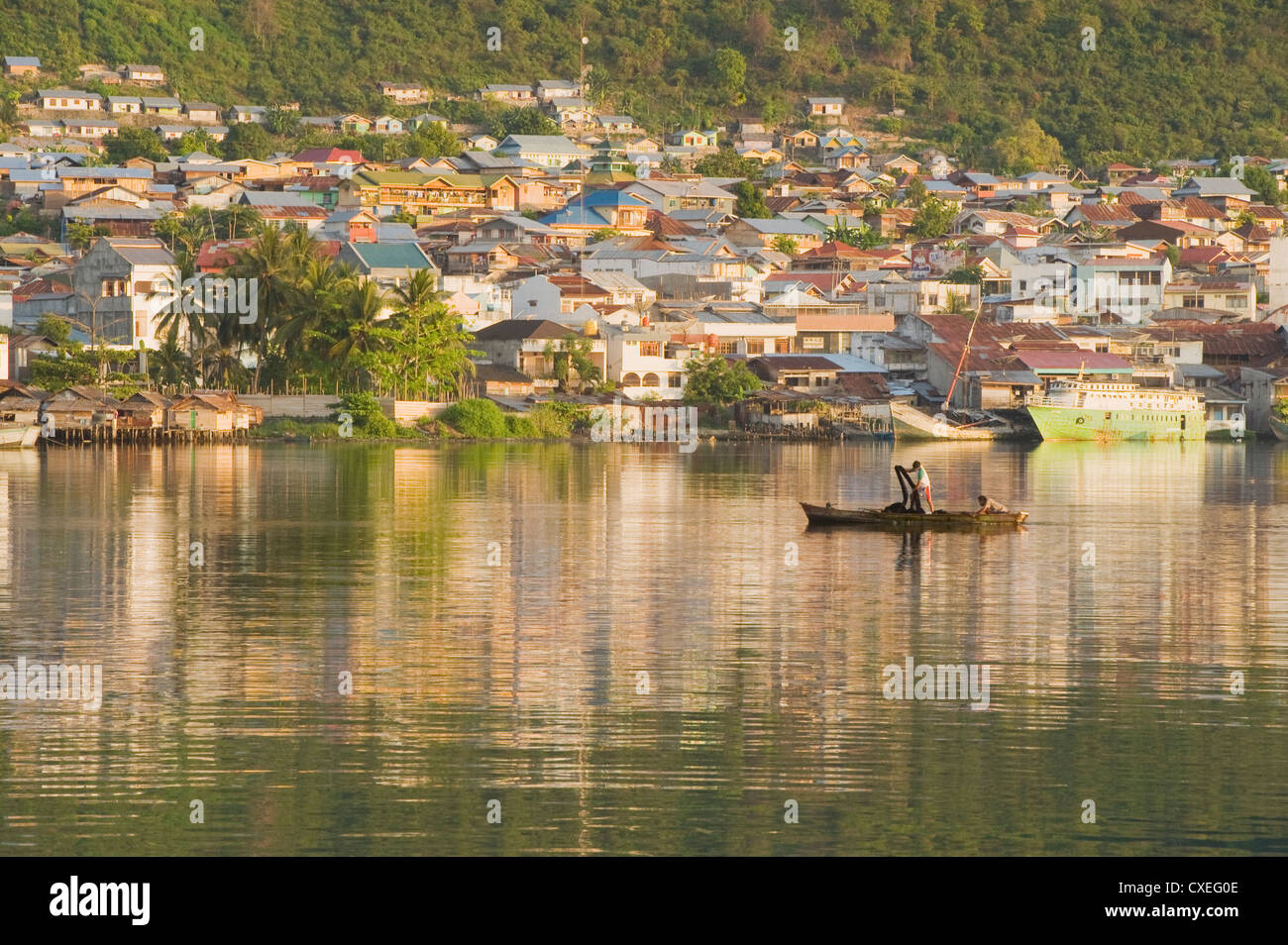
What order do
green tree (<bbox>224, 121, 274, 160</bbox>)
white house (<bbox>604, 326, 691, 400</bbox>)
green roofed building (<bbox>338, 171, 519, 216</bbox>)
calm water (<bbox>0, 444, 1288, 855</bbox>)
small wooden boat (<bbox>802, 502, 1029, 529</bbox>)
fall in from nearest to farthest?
1. calm water (<bbox>0, 444, 1288, 855</bbox>)
2. small wooden boat (<bbox>802, 502, 1029, 529</bbox>)
3. white house (<bbox>604, 326, 691, 400</bbox>)
4. green roofed building (<bbox>338, 171, 519, 216</bbox>)
5. green tree (<bbox>224, 121, 274, 160</bbox>)

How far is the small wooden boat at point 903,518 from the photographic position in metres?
28.2

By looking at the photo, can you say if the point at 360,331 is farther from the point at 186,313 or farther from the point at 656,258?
the point at 656,258

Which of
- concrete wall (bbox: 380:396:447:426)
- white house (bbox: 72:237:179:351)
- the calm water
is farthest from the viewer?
white house (bbox: 72:237:179:351)

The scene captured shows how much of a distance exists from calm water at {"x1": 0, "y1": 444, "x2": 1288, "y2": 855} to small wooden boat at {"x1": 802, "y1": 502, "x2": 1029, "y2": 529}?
→ 0.29 meters

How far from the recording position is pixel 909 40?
5074 inches

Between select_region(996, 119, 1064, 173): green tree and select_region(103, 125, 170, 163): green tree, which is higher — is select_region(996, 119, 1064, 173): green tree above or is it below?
above

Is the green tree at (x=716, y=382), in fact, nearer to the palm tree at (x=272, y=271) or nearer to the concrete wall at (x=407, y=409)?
the concrete wall at (x=407, y=409)

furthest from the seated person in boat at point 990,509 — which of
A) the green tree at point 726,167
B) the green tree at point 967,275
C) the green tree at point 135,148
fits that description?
the green tree at point 726,167

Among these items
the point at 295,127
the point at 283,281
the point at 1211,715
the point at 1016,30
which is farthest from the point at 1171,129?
the point at 1211,715

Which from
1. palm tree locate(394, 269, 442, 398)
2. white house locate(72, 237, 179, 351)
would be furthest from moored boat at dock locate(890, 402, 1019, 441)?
white house locate(72, 237, 179, 351)

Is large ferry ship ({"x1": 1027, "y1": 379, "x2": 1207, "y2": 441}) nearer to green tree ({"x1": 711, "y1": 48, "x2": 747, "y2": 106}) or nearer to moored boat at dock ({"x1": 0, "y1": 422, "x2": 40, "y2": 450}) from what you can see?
moored boat at dock ({"x1": 0, "y1": 422, "x2": 40, "y2": 450})

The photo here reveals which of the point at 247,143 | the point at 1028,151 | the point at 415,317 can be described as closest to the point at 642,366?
the point at 415,317

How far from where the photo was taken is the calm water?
12023mm

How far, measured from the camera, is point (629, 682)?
16125mm
